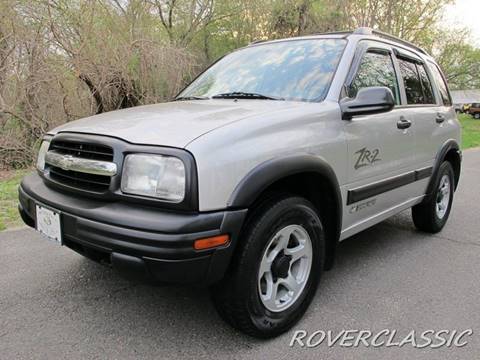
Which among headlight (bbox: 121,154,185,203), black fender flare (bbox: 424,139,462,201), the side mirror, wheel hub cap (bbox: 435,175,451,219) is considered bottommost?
wheel hub cap (bbox: 435,175,451,219)

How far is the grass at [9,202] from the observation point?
4.69m

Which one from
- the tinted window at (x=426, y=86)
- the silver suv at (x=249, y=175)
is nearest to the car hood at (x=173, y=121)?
the silver suv at (x=249, y=175)

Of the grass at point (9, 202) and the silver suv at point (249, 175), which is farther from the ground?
the silver suv at point (249, 175)

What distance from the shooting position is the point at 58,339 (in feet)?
8.07

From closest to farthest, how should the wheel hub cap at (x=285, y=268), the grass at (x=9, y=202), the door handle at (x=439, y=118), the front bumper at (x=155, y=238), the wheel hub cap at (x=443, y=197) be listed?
the front bumper at (x=155, y=238), the wheel hub cap at (x=285, y=268), the door handle at (x=439, y=118), the wheel hub cap at (x=443, y=197), the grass at (x=9, y=202)

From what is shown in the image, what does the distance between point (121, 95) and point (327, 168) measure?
28.8 feet

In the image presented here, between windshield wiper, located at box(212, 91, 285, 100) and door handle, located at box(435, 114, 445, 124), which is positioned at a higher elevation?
windshield wiper, located at box(212, 91, 285, 100)

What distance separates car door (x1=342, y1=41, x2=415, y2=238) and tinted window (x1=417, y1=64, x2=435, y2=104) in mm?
618

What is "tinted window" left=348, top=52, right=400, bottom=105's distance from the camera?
311 centimetres

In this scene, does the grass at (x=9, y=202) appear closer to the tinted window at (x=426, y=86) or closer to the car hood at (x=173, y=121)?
the car hood at (x=173, y=121)

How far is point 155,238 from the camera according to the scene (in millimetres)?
1950

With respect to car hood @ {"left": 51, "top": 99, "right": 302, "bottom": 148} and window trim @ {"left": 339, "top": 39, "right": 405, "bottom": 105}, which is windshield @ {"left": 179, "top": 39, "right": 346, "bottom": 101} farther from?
car hood @ {"left": 51, "top": 99, "right": 302, "bottom": 148}

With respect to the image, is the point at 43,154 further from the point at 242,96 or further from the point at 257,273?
the point at 257,273

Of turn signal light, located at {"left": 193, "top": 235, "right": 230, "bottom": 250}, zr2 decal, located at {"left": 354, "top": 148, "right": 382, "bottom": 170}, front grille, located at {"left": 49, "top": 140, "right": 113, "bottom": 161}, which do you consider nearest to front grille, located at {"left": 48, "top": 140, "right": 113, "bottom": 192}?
front grille, located at {"left": 49, "top": 140, "right": 113, "bottom": 161}
